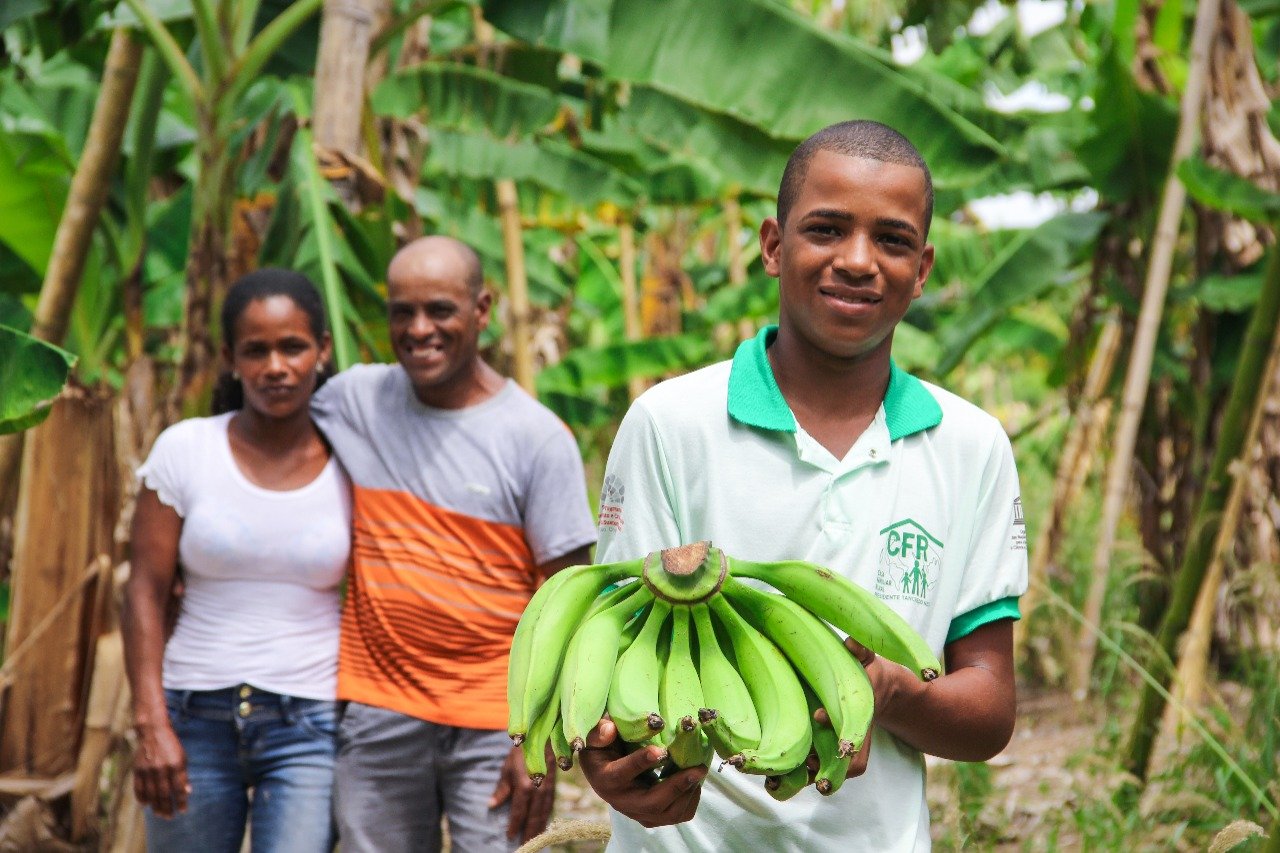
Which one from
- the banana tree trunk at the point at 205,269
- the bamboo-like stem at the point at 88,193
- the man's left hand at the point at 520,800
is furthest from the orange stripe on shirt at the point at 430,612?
the bamboo-like stem at the point at 88,193

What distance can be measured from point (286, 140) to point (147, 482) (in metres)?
1.96

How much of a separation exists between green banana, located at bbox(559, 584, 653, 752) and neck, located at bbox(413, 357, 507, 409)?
1.71 meters

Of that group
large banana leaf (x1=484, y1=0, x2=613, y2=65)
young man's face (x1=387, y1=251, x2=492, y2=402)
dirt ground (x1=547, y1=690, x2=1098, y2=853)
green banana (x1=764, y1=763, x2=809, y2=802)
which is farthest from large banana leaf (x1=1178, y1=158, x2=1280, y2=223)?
green banana (x1=764, y1=763, x2=809, y2=802)

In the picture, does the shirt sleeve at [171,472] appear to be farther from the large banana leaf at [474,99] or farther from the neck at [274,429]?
the large banana leaf at [474,99]

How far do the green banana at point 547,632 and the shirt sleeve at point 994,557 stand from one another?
1.56ft

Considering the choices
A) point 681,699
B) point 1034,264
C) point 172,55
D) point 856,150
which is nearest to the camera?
point 681,699

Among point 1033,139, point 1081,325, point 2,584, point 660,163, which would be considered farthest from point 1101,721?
point 2,584

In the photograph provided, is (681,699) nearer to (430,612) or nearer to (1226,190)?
(430,612)

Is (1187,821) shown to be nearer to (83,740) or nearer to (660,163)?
(83,740)

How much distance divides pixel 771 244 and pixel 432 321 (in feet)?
5.05

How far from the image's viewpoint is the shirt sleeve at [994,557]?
6.15 ft

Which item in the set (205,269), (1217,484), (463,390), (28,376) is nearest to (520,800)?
(463,390)

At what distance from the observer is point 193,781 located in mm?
3250

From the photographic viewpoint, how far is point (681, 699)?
62.9 inches
